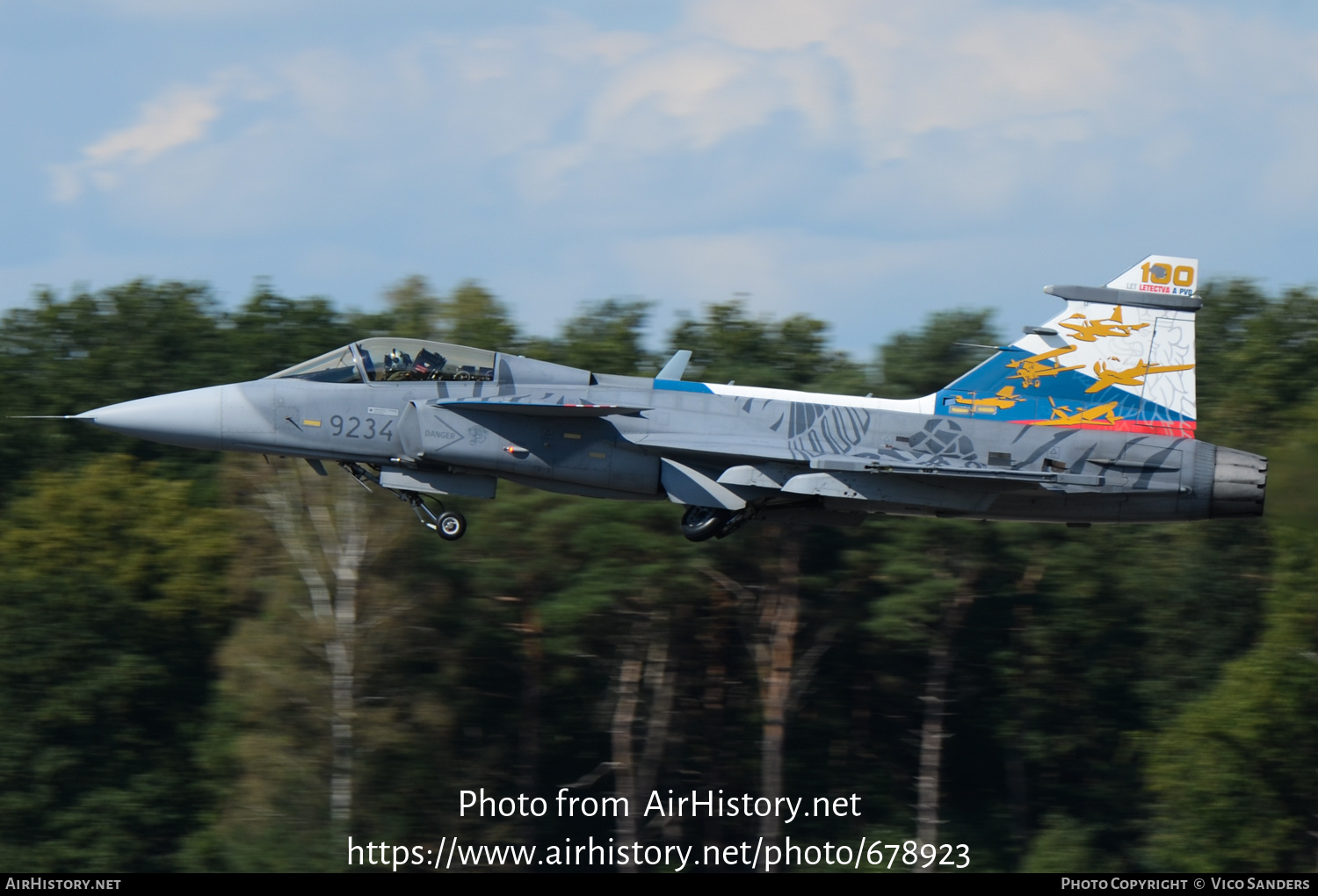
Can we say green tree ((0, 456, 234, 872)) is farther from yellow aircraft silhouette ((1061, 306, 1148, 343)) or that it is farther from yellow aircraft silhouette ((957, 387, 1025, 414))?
yellow aircraft silhouette ((1061, 306, 1148, 343))

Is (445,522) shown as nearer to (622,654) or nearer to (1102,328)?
(1102,328)

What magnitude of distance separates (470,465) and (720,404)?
10.2 feet

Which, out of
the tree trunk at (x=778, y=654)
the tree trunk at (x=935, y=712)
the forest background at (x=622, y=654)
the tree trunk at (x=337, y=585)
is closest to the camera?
the tree trunk at (x=337, y=585)

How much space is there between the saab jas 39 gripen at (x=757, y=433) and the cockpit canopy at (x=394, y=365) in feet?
0.07

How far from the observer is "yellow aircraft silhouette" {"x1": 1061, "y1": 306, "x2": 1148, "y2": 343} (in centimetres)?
1945

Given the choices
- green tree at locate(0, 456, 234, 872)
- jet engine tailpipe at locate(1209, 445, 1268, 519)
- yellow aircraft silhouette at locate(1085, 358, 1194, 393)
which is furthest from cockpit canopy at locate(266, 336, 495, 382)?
Result: green tree at locate(0, 456, 234, 872)

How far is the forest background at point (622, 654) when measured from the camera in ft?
112

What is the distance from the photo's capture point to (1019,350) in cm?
1952

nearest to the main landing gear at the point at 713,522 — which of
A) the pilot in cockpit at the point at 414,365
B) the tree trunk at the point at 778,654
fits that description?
the pilot in cockpit at the point at 414,365

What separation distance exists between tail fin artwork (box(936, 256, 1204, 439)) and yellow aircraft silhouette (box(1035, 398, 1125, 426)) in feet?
0.04

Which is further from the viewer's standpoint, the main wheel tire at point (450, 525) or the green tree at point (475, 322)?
the green tree at point (475, 322)

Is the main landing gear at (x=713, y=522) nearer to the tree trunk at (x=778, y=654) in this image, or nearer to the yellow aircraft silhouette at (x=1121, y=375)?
the yellow aircraft silhouette at (x=1121, y=375)

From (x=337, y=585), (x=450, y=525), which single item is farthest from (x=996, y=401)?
(x=337, y=585)

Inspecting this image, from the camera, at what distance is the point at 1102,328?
1950 cm
